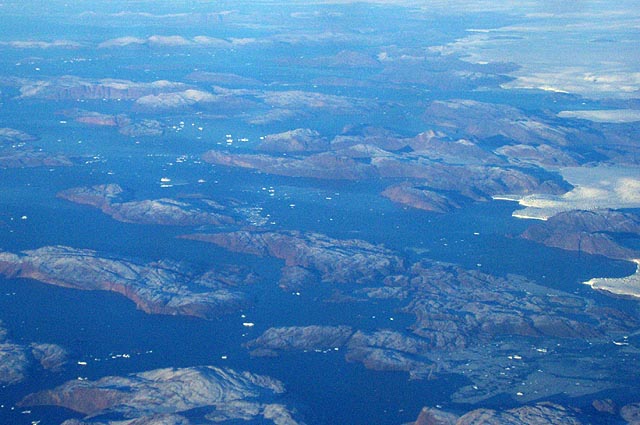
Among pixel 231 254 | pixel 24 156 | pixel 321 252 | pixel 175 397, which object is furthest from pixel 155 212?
pixel 175 397

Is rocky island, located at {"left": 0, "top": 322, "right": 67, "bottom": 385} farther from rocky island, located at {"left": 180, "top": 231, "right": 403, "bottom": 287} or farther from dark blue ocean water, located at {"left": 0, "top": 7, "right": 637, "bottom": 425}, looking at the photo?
rocky island, located at {"left": 180, "top": 231, "right": 403, "bottom": 287}

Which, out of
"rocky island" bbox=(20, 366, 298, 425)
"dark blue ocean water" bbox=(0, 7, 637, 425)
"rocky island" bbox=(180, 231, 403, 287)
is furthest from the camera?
"rocky island" bbox=(180, 231, 403, 287)

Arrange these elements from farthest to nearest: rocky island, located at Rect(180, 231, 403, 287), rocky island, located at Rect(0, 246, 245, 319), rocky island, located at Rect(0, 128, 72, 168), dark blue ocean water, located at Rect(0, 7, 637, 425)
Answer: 1. rocky island, located at Rect(0, 128, 72, 168)
2. rocky island, located at Rect(180, 231, 403, 287)
3. rocky island, located at Rect(0, 246, 245, 319)
4. dark blue ocean water, located at Rect(0, 7, 637, 425)

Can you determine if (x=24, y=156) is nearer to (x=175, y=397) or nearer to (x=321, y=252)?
(x=321, y=252)

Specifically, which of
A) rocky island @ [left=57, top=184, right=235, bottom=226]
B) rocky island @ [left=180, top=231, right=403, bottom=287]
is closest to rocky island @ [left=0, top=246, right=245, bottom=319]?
rocky island @ [left=180, top=231, right=403, bottom=287]

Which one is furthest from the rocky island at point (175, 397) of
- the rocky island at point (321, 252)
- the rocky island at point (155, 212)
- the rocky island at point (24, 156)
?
the rocky island at point (24, 156)

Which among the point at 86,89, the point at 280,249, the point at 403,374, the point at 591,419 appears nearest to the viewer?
the point at 591,419

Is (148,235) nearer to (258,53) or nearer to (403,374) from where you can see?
(403,374)

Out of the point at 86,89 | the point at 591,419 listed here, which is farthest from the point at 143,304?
the point at 86,89

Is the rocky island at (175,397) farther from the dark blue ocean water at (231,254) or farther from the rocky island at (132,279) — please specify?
the rocky island at (132,279)

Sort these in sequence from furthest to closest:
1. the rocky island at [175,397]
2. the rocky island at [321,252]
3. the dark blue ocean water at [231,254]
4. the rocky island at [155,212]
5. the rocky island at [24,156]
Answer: the rocky island at [24,156]
the rocky island at [155,212]
the rocky island at [321,252]
the dark blue ocean water at [231,254]
the rocky island at [175,397]

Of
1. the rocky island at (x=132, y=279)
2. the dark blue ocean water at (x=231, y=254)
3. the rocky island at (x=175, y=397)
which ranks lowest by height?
the dark blue ocean water at (x=231, y=254)
